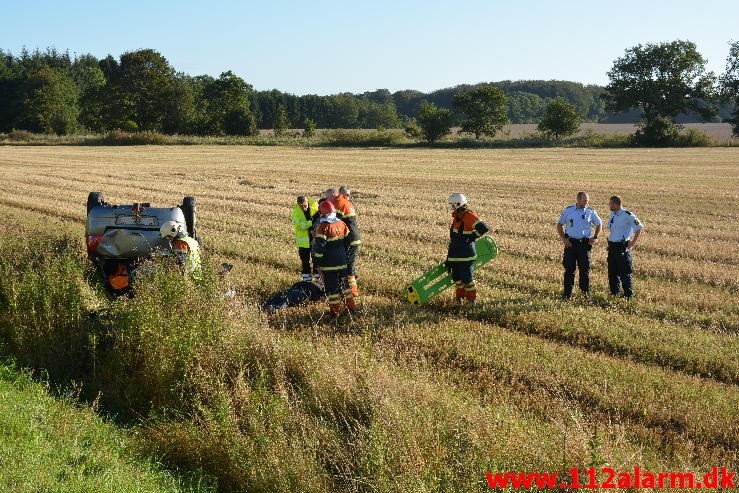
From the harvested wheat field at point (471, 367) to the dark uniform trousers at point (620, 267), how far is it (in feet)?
1.17

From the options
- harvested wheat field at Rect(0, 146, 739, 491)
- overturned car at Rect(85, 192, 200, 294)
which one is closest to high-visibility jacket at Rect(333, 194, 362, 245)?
harvested wheat field at Rect(0, 146, 739, 491)

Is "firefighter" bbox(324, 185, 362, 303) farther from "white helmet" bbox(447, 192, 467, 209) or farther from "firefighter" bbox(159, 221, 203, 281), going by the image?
"firefighter" bbox(159, 221, 203, 281)

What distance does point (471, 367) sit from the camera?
25.0 feet

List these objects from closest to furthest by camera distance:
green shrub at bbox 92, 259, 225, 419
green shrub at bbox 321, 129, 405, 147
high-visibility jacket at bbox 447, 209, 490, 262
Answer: green shrub at bbox 92, 259, 225, 419 → high-visibility jacket at bbox 447, 209, 490, 262 → green shrub at bbox 321, 129, 405, 147

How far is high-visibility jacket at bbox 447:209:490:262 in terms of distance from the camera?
9680 mm

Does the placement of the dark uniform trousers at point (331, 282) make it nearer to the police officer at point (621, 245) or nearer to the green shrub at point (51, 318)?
the green shrub at point (51, 318)

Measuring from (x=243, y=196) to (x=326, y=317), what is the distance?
14704mm

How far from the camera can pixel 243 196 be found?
23.3 meters

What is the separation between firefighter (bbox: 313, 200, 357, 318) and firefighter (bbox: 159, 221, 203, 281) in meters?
1.65

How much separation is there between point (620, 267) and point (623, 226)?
2.23 ft

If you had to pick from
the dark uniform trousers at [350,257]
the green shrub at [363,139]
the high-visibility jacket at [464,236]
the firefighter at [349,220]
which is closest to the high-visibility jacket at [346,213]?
the firefighter at [349,220]

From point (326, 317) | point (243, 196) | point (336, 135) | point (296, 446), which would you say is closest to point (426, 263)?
point (326, 317)

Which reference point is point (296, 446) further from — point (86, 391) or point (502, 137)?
point (502, 137)

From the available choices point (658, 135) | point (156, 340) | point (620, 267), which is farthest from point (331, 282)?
point (658, 135)
